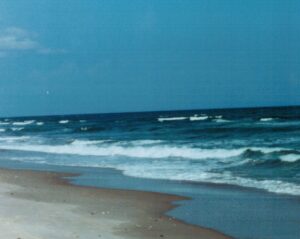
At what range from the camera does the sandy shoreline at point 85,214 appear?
8391mm

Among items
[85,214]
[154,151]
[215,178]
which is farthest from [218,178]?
[154,151]

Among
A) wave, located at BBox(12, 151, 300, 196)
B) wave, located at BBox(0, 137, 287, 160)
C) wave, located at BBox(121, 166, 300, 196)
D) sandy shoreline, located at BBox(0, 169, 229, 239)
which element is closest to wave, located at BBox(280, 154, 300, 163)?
wave, located at BBox(0, 137, 287, 160)

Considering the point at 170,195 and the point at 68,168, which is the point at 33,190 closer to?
the point at 170,195

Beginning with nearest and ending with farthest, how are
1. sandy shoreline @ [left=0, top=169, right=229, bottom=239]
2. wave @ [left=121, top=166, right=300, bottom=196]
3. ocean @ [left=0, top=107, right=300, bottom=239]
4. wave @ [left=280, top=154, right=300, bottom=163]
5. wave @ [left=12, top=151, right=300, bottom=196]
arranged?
sandy shoreline @ [left=0, top=169, right=229, bottom=239] < ocean @ [left=0, top=107, right=300, bottom=239] < wave @ [left=121, top=166, right=300, bottom=196] < wave @ [left=12, top=151, right=300, bottom=196] < wave @ [left=280, top=154, right=300, bottom=163]

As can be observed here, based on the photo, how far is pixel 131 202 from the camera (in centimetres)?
1173

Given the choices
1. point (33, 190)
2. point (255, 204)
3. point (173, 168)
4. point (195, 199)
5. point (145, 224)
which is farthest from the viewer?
point (173, 168)

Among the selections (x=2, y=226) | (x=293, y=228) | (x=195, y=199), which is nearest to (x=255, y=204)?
(x=195, y=199)

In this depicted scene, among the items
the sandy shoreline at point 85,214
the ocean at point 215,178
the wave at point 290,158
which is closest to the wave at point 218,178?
the ocean at point 215,178

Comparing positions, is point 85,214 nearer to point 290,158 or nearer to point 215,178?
point 215,178

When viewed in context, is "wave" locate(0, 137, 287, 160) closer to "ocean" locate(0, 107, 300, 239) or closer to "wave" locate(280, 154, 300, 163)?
"ocean" locate(0, 107, 300, 239)

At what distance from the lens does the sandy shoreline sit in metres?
8.39

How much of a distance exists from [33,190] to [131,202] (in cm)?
340

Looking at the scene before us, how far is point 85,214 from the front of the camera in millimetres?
10148

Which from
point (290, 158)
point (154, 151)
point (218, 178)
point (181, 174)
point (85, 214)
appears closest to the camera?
point (85, 214)
